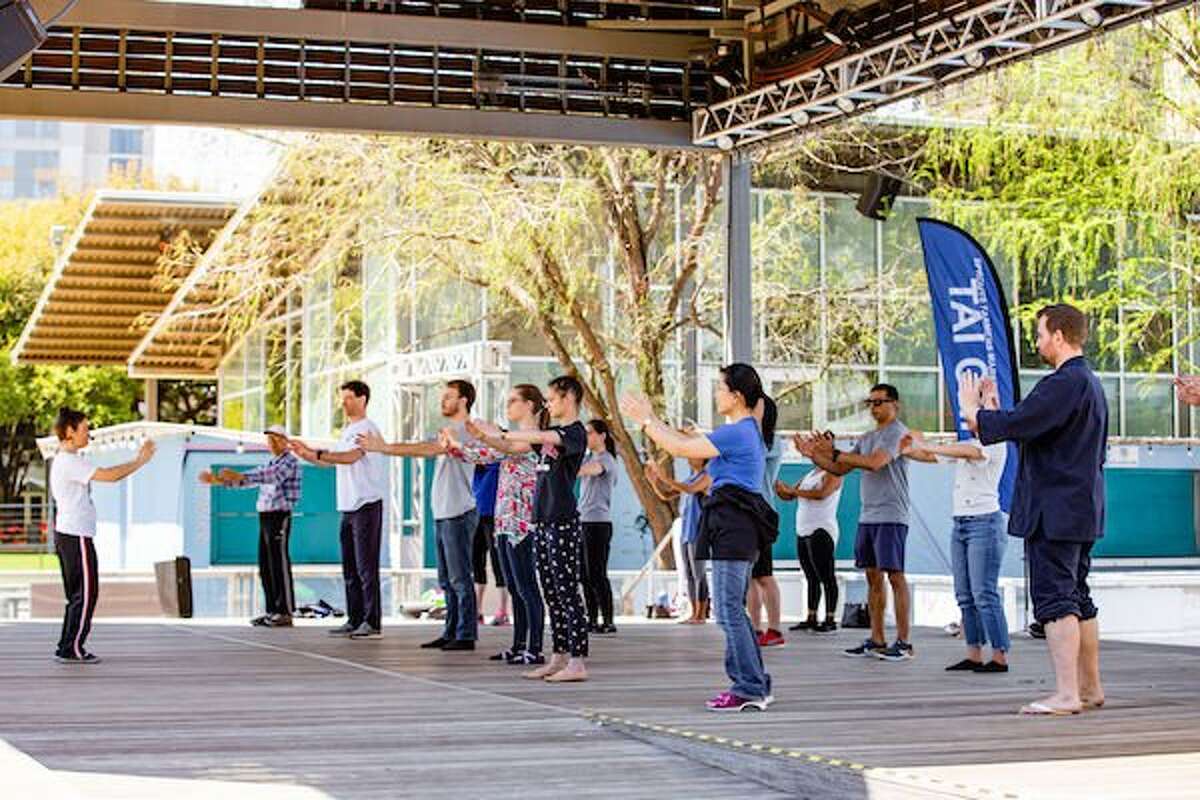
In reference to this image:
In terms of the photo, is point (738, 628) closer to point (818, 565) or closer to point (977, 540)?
point (977, 540)

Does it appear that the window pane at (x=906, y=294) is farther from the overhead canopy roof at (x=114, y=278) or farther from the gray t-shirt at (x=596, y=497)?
the overhead canopy roof at (x=114, y=278)

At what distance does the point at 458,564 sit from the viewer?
39.5ft

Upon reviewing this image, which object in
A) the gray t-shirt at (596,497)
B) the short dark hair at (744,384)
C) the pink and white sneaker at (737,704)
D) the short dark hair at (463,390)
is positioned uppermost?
the short dark hair at (463,390)

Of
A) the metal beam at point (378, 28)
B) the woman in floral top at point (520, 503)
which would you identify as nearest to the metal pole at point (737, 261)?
the metal beam at point (378, 28)

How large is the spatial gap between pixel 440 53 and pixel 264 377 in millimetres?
20016

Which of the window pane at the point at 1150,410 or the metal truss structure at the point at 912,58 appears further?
the window pane at the point at 1150,410

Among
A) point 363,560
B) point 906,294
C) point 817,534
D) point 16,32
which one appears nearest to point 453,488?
point 363,560

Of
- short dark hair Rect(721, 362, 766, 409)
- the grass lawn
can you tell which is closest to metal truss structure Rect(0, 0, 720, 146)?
short dark hair Rect(721, 362, 766, 409)

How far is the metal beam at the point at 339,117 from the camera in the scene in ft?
47.6

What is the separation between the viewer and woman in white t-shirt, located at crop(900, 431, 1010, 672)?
10523mm

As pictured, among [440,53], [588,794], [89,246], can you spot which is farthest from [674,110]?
[89,246]

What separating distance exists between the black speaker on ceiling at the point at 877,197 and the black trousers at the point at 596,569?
1068 centimetres

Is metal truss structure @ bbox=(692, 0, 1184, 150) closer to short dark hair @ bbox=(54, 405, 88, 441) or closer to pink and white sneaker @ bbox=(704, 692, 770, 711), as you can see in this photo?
pink and white sneaker @ bbox=(704, 692, 770, 711)

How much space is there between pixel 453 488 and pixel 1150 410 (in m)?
19.8
